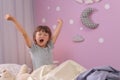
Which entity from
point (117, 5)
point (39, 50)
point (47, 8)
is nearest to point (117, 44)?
point (117, 5)

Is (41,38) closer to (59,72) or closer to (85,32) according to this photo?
(85,32)

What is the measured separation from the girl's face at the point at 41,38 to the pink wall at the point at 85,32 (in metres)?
0.23

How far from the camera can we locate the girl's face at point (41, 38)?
1.95 meters

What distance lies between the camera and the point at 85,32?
6.64 feet

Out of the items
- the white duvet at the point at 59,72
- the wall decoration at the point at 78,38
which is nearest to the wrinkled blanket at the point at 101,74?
the white duvet at the point at 59,72

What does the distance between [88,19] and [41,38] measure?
1.28ft

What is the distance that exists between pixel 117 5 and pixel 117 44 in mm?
284

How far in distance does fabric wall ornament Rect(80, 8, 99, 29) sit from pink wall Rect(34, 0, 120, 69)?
0.09ft

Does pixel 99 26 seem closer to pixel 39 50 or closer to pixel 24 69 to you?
pixel 39 50

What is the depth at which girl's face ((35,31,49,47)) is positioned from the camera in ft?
6.39

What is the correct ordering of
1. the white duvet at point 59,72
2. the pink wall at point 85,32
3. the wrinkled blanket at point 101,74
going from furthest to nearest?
1. the pink wall at point 85,32
2. the white duvet at point 59,72
3. the wrinkled blanket at point 101,74

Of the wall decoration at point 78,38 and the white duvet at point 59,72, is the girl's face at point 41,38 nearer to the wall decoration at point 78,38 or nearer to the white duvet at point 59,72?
the wall decoration at point 78,38

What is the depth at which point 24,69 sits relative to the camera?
5.42ft

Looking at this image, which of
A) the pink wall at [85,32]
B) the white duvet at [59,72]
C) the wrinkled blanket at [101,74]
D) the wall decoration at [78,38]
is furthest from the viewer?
the wall decoration at [78,38]
